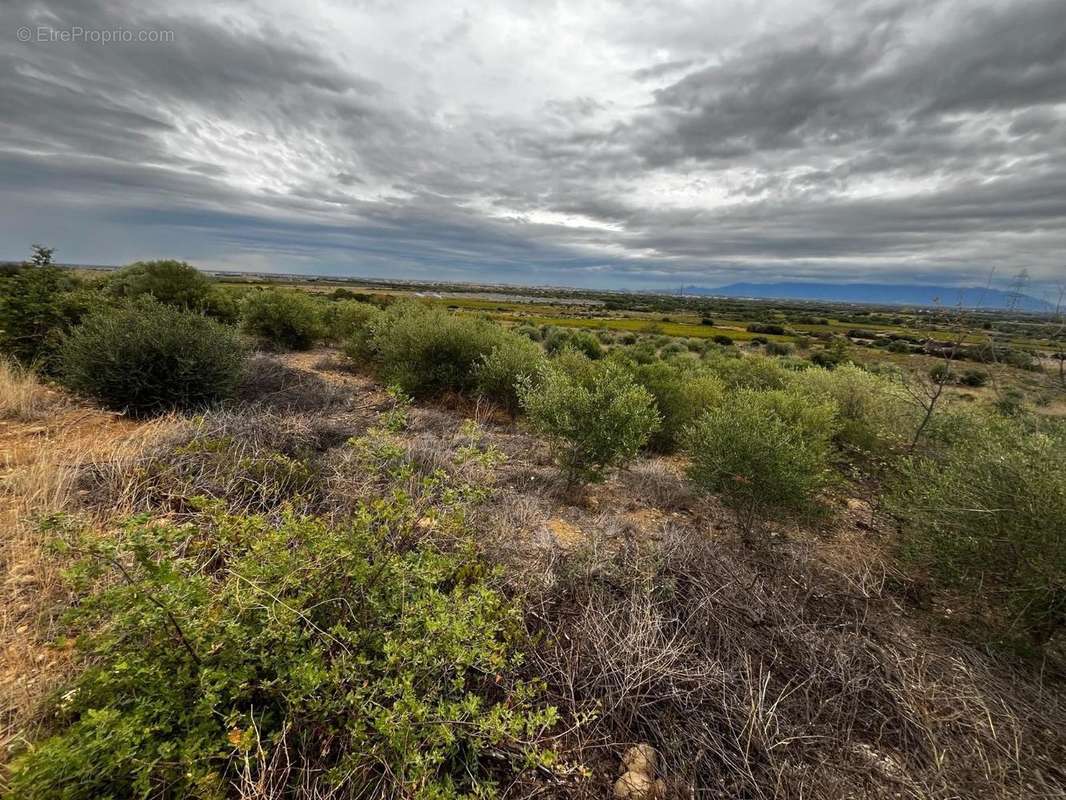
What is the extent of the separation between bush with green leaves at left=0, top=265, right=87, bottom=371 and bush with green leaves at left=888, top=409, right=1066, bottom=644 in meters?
12.5

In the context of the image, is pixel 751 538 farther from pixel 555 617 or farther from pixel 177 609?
pixel 177 609

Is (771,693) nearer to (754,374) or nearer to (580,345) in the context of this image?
(754,374)

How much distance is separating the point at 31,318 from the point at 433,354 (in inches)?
278

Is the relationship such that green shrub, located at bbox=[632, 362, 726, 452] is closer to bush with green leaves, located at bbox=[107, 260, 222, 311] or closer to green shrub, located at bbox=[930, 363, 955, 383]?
green shrub, located at bbox=[930, 363, 955, 383]

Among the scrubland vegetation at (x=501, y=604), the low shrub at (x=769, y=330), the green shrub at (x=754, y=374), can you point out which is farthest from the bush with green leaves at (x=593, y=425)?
the low shrub at (x=769, y=330)

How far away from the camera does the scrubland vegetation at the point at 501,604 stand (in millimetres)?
1956

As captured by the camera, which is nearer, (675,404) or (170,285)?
(675,404)

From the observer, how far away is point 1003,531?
3.47 meters

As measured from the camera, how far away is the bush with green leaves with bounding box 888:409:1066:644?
3.21 m

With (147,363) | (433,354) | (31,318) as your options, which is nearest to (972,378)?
(433,354)

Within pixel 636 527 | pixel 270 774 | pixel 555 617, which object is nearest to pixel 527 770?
pixel 555 617

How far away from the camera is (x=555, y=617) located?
Result: 10.3 ft

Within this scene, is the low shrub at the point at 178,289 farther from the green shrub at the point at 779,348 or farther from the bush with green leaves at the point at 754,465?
the green shrub at the point at 779,348

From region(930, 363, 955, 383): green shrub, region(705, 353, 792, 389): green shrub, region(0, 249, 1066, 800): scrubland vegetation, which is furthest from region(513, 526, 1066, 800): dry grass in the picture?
region(705, 353, 792, 389): green shrub
